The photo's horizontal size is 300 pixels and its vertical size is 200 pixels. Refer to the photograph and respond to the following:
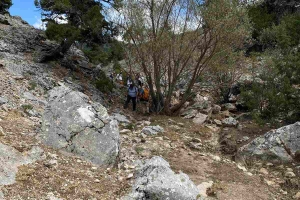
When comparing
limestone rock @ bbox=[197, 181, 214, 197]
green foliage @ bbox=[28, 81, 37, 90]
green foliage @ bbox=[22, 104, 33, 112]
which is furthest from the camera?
green foliage @ bbox=[28, 81, 37, 90]

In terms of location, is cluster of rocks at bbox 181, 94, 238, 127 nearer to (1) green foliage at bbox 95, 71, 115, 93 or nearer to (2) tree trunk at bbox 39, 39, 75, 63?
(1) green foliage at bbox 95, 71, 115, 93

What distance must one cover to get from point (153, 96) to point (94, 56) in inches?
128

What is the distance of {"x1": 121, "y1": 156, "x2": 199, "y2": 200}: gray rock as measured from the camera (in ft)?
19.1

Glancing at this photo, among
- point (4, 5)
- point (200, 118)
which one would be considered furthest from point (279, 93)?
point (4, 5)

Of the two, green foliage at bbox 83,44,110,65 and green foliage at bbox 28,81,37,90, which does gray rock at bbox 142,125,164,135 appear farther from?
green foliage at bbox 83,44,110,65

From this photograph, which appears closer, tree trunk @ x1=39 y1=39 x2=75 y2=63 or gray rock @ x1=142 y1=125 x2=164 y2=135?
gray rock @ x1=142 y1=125 x2=164 y2=135

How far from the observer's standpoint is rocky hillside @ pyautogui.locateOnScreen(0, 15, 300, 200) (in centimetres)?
600

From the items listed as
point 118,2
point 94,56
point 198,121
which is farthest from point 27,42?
point 198,121

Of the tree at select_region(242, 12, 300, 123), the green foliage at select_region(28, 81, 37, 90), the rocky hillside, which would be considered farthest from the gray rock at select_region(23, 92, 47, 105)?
the tree at select_region(242, 12, 300, 123)

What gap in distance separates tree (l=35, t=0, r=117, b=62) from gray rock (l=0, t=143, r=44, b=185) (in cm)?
778

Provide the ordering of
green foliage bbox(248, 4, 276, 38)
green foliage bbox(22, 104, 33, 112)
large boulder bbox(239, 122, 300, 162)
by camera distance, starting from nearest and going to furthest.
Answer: large boulder bbox(239, 122, 300, 162) → green foliage bbox(22, 104, 33, 112) → green foliage bbox(248, 4, 276, 38)

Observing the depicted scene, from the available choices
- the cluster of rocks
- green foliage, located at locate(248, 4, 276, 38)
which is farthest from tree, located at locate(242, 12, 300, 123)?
green foliage, located at locate(248, 4, 276, 38)

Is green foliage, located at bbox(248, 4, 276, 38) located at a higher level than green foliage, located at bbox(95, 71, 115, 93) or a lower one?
higher

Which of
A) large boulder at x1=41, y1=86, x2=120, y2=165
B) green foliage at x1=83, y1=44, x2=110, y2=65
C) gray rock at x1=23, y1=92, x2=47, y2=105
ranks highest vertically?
green foliage at x1=83, y1=44, x2=110, y2=65
